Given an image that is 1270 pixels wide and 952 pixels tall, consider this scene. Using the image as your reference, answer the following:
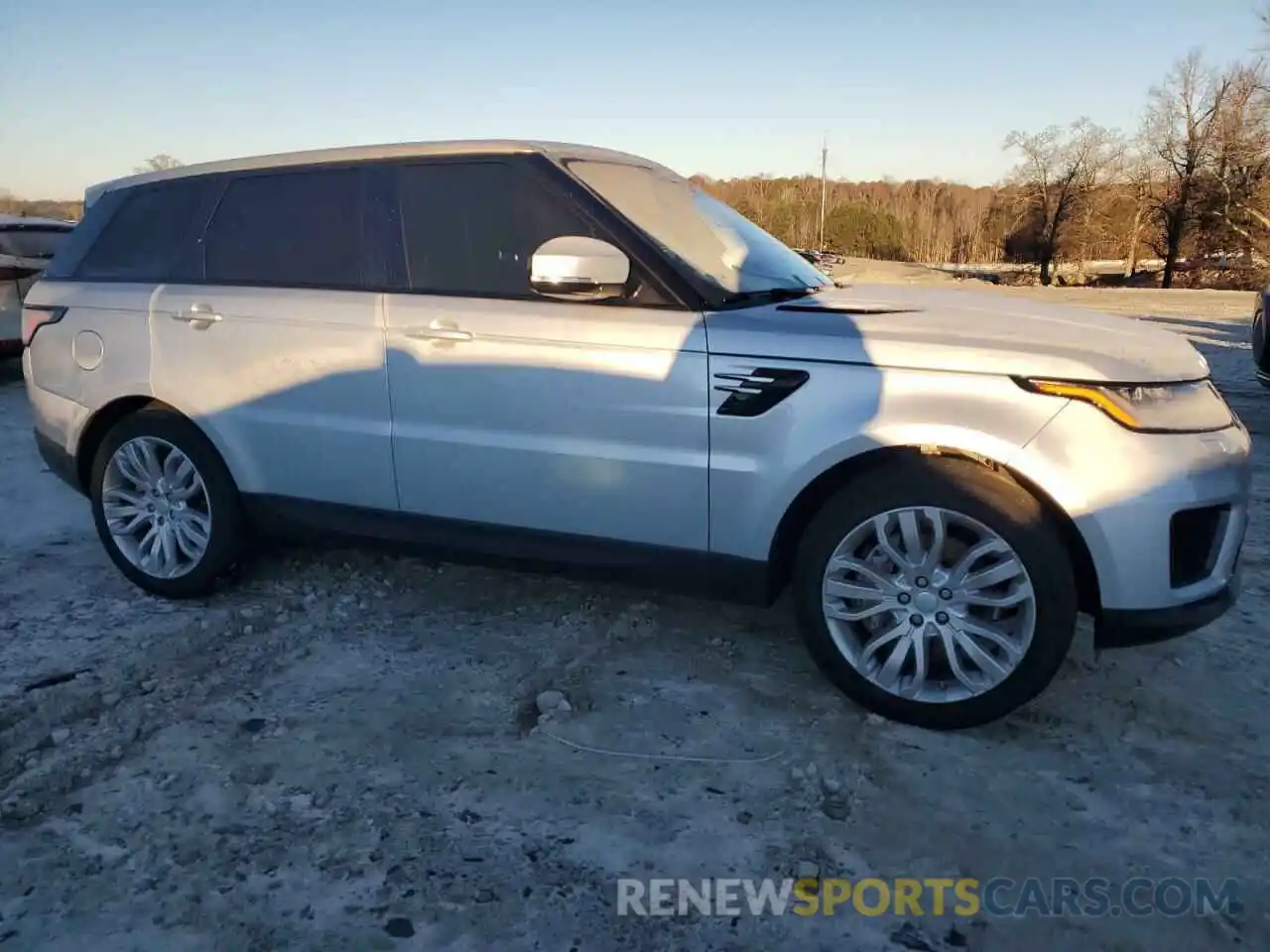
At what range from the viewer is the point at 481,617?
371 centimetres

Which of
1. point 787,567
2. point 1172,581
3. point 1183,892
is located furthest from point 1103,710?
point 787,567

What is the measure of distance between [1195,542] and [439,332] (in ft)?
8.25

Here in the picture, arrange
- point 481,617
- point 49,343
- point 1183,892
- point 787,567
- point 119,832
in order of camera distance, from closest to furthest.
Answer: point 1183,892 < point 119,832 < point 787,567 < point 481,617 < point 49,343

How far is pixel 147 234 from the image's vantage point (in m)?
3.96

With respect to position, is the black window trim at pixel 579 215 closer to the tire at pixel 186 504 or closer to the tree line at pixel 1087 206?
the tire at pixel 186 504

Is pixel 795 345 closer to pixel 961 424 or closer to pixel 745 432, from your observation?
pixel 745 432

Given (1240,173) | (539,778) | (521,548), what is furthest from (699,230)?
(1240,173)

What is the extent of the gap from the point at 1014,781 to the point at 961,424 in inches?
40.3

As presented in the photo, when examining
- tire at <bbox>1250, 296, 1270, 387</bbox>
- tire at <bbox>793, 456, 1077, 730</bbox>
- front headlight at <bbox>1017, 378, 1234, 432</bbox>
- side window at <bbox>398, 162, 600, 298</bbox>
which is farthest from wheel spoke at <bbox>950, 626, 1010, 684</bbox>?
tire at <bbox>1250, 296, 1270, 387</bbox>

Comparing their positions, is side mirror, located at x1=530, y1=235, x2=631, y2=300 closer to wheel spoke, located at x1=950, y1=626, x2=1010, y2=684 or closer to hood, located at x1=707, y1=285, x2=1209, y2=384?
hood, located at x1=707, y1=285, x2=1209, y2=384

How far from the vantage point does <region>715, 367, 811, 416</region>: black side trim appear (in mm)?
2832

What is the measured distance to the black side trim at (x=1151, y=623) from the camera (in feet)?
8.55

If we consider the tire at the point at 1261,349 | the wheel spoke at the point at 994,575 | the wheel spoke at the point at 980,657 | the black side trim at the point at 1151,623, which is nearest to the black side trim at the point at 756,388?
the wheel spoke at the point at 994,575

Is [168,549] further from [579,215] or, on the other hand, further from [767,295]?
Result: [767,295]
